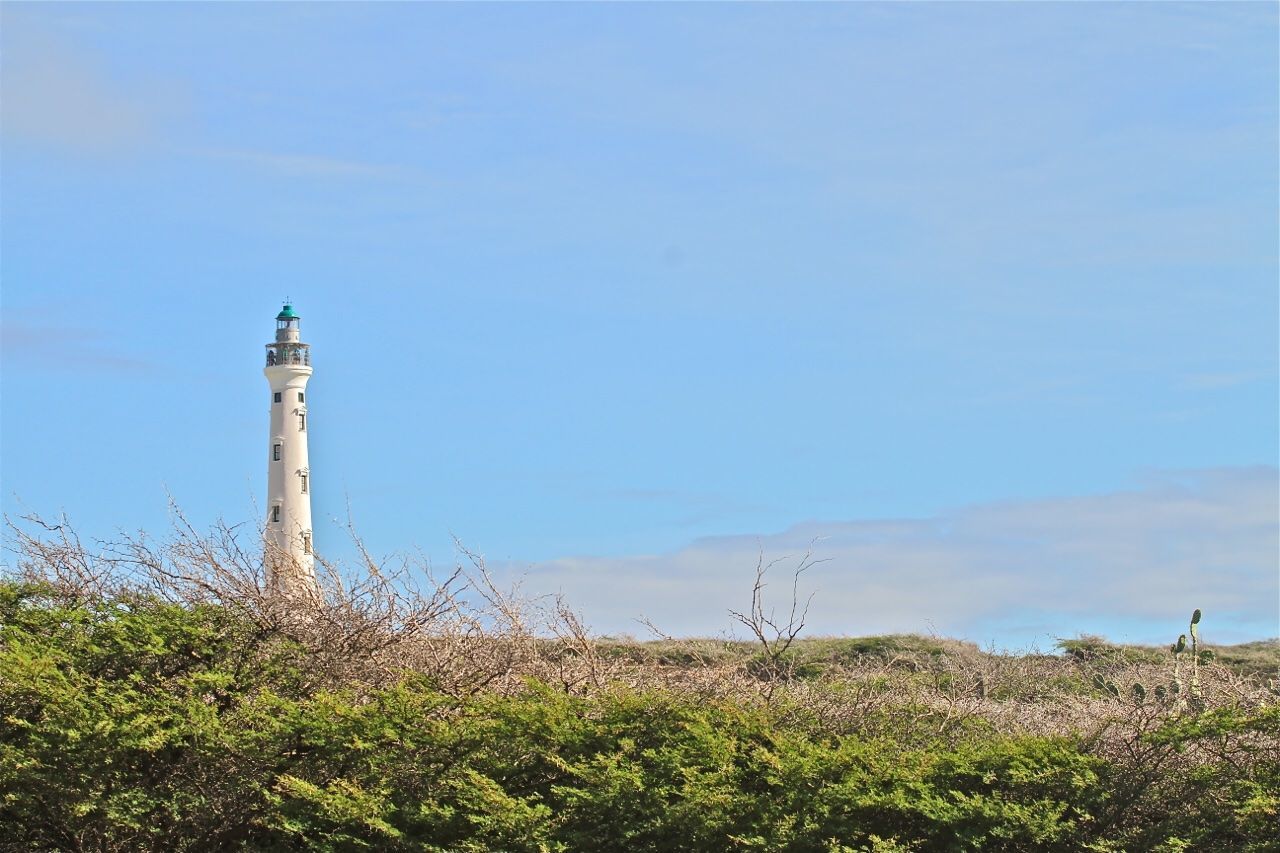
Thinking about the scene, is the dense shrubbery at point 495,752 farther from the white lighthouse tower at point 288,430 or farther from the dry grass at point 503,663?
the white lighthouse tower at point 288,430

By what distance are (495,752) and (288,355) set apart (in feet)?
113

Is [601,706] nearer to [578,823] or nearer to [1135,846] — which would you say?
[578,823]

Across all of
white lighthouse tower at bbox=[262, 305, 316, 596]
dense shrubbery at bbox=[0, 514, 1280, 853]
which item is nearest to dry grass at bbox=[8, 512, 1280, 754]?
dense shrubbery at bbox=[0, 514, 1280, 853]

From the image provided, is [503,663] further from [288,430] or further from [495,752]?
[288,430]

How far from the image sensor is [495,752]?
38.8ft

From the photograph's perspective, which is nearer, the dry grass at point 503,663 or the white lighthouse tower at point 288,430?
the dry grass at point 503,663

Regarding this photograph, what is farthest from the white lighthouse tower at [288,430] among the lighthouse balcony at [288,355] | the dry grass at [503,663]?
the dry grass at [503,663]

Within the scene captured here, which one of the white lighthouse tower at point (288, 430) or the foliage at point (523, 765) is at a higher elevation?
the white lighthouse tower at point (288, 430)

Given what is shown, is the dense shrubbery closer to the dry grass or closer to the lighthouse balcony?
the dry grass

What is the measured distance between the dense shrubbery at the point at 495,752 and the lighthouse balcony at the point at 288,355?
31690 mm

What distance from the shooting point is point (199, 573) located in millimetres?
13828

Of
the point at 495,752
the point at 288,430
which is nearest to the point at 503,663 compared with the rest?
the point at 495,752

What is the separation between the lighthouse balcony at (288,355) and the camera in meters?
44.9

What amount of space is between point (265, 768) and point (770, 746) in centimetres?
383
